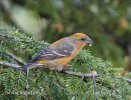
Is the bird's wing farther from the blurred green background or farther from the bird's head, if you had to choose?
the blurred green background

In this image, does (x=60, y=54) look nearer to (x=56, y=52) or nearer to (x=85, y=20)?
(x=56, y=52)

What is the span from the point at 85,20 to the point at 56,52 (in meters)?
2.23

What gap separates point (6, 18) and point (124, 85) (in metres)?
3.85

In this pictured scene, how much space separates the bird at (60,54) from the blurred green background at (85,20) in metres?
1.51

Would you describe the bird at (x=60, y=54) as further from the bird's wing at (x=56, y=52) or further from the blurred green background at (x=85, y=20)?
the blurred green background at (x=85, y=20)

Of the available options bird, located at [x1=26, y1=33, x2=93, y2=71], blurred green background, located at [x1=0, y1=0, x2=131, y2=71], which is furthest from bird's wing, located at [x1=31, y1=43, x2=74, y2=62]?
blurred green background, located at [x1=0, y1=0, x2=131, y2=71]

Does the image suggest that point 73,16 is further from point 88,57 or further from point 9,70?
point 9,70

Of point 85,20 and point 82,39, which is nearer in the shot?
point 82,39

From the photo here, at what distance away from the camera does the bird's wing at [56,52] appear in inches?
173

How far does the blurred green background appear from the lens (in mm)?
6805

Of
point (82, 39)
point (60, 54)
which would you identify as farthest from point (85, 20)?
point (60, 54)

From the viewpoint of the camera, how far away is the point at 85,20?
7.01 m

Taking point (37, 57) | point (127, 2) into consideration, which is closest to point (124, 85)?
point (37, 57)

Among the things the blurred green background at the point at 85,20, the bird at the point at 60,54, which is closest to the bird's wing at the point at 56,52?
the bird at the point at 60,54
